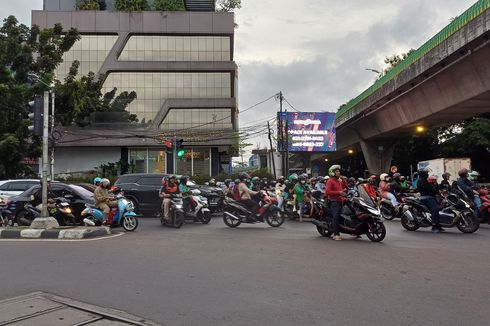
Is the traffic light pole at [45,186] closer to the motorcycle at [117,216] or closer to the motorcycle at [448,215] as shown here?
the motorcycle at [117,216]

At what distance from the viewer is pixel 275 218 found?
14.3 m

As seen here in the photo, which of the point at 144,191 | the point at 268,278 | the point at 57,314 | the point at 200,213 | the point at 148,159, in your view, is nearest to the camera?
the point at 57,314

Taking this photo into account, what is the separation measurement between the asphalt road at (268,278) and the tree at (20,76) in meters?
17.5

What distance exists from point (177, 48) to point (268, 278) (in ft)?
132

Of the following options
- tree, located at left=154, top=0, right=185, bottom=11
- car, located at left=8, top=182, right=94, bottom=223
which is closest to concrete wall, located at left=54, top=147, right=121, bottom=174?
tree, located at left=154, top=0, right=185, bottom=11

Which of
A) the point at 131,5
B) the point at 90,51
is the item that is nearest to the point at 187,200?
the point at 90,51

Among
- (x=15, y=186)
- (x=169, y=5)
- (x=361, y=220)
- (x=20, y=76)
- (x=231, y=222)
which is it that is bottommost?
(x=231, y=222)

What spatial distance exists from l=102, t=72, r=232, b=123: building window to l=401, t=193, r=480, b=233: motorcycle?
1267 inches

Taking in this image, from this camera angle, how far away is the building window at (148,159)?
1650 inches

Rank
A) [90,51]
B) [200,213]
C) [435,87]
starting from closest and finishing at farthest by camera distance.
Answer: [200,213] < [435,87] < [90,51]

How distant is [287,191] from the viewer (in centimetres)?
1708

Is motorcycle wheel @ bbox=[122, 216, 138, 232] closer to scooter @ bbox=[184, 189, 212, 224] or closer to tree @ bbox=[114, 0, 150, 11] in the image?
scooter @ bbox=[184, 189, 212, 224]

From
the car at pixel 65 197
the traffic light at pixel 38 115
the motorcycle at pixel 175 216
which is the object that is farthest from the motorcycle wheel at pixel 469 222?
the traffic light at pixel 38 115

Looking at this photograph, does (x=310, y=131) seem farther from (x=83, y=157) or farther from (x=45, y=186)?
(x=45, y=186)
